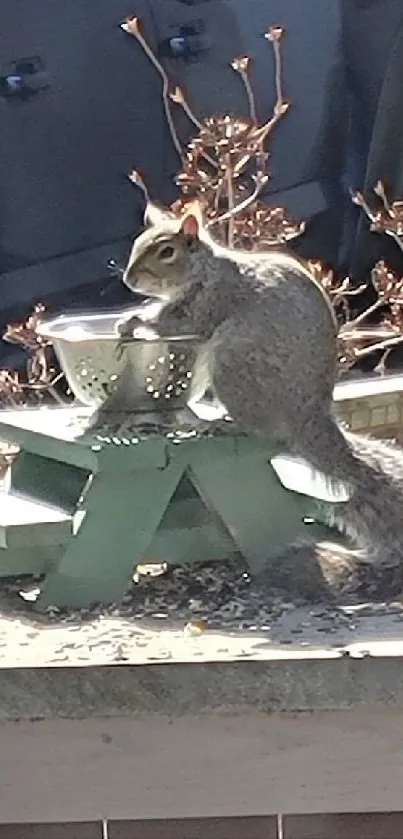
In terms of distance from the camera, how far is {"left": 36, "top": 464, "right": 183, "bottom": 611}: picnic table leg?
813mm

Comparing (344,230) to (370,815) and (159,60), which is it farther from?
(370,815)

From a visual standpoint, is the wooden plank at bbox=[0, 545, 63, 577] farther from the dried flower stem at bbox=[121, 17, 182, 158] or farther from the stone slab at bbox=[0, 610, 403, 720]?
the dried flower stem at bbox=[121, 17, 182, 158]

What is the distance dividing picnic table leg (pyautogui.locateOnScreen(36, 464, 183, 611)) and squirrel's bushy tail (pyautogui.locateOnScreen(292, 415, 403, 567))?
82 mm

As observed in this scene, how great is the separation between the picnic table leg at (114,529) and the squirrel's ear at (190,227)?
131mm

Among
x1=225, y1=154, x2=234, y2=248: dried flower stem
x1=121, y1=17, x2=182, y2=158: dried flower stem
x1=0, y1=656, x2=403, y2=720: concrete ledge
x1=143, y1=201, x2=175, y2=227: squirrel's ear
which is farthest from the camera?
x1=121, y1=17, x2=182, y2=158: dried flower stem

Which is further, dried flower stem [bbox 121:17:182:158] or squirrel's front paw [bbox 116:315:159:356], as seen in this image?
dried flower stem [bbox 121:17:182:158]

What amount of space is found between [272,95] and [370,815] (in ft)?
5.07

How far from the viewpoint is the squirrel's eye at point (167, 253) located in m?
0.83

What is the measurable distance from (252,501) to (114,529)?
0.27 feet

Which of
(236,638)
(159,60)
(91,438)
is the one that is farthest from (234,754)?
(159,60)

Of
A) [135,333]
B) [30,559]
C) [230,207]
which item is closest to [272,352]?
[135,333]

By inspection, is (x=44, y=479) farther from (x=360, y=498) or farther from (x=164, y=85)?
(x=164, y=85)

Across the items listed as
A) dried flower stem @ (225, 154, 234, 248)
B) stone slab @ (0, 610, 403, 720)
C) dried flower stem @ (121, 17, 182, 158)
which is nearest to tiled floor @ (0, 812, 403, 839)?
stone slab @ (0, 610, 403, 720)

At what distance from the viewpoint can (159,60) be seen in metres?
2.14
